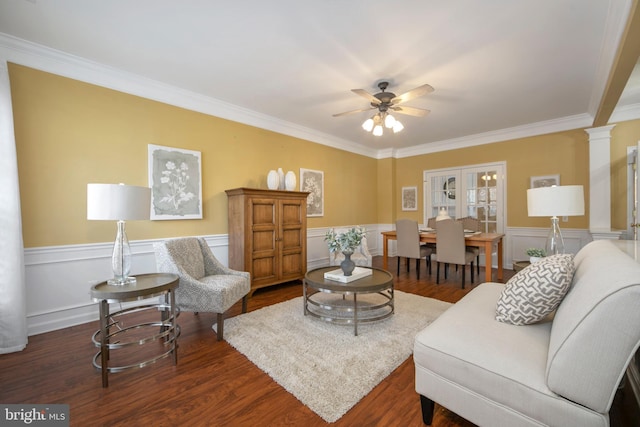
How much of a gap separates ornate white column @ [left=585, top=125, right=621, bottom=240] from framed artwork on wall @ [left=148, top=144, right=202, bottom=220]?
5702 millimetres

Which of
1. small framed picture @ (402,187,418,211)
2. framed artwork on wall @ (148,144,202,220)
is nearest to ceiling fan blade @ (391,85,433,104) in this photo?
framed artwork on wall @ (148,144,202,220)

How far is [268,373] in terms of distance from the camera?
76.6 inches

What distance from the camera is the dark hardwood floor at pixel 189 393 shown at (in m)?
1.53

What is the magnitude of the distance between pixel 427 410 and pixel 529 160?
5074 mm

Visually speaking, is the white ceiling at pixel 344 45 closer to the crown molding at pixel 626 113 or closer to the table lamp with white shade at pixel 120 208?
the crown molding at pixel 626 113

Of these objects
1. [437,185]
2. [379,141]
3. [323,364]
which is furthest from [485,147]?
[323,364]

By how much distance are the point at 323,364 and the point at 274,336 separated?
61 centimetres

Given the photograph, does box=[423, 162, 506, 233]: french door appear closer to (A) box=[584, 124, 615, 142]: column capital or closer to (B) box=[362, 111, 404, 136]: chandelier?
(A) box=[584, 124, 615, 142]: column capital

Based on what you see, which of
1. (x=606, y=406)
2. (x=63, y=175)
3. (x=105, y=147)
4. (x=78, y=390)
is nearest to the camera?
(x=606, y=406)

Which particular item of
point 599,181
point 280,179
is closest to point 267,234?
point 280,179

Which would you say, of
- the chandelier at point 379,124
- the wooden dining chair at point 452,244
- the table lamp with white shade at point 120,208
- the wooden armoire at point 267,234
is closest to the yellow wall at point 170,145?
the wooden armoire at point 267,234

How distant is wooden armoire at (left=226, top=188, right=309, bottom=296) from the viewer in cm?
365

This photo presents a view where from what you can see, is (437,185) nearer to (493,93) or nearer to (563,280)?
(493,93)

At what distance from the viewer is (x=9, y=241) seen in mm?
2279
